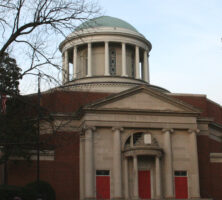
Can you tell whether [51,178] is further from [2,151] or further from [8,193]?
[8,193]

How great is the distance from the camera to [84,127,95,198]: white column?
3981 centimetres

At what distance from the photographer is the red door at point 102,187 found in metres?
40.7

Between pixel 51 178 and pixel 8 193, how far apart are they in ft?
72.3

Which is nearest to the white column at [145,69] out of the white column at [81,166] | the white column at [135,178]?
the white column at [81,166]

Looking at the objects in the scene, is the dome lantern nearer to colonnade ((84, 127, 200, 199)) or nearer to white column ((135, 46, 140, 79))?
white column ((135, 46, 140, 79))

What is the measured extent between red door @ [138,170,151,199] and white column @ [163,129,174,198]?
1636 mm

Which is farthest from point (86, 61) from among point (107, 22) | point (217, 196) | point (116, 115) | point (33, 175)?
point (217, 196)

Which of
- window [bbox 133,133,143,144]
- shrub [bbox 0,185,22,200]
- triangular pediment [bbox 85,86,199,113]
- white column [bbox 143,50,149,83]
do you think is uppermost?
white column [bbox 143,50,149,83]

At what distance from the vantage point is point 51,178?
138 feet

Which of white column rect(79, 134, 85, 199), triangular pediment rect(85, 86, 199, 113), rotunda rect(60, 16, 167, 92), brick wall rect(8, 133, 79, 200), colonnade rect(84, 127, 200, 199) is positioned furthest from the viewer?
rotunda rect(60, 16, 167, 92)

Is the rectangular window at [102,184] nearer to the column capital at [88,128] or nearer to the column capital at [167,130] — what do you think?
the column capital at [88,128]

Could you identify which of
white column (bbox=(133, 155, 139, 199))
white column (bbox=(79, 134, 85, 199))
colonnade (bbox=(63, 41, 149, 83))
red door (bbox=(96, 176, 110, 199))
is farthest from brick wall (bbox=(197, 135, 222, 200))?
colonnade (bbox=(63, 41, 149, 83))

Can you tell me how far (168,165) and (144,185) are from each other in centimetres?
285

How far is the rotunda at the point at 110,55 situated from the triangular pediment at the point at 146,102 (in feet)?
26.0
